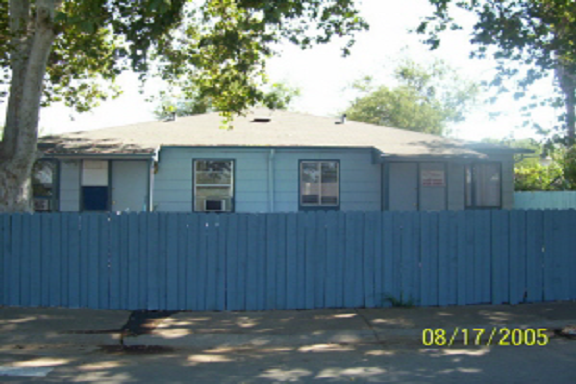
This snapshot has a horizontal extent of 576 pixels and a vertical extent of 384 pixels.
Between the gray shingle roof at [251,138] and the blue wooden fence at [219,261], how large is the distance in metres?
6.34

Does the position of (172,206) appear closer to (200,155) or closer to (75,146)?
(200,155)

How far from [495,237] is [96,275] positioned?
654cm

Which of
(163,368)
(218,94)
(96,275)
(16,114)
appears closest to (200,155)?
(218,94)

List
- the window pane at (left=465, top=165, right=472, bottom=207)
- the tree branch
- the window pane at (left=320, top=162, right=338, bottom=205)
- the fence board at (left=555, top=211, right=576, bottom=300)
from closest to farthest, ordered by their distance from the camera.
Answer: the fence board at (left=555, top=211, right=576, bottom=300) < the tree branch < the window pane at (left=320, top=162, right=338, bottom=205) < the window pane at (left=465, top=165, right=472, bottom=207)

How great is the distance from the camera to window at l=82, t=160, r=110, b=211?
16875 mm

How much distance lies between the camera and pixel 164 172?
17.1m

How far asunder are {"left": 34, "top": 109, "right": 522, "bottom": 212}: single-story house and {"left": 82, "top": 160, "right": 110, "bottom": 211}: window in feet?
0.09

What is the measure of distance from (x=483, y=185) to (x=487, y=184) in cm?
14

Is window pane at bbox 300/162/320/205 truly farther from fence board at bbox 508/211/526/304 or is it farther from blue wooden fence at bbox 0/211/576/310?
fence board at bbox 508/211/526/304

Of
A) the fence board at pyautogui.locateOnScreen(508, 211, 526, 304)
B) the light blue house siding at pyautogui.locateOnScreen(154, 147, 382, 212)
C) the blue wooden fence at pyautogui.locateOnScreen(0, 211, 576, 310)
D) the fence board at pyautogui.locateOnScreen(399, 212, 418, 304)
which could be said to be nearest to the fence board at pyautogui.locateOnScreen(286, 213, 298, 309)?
the blue wooden fence at pyautogui.locateOnScreen(0, 211, 576, 310)

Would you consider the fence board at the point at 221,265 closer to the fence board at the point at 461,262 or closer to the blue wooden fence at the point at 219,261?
the blue wooden fence at the point at 219,261

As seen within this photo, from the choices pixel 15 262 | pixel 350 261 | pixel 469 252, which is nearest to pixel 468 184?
pixel 469 252

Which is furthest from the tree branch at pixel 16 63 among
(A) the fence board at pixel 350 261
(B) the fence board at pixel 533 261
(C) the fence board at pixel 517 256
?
(B) the fence board at pixel 533 261
